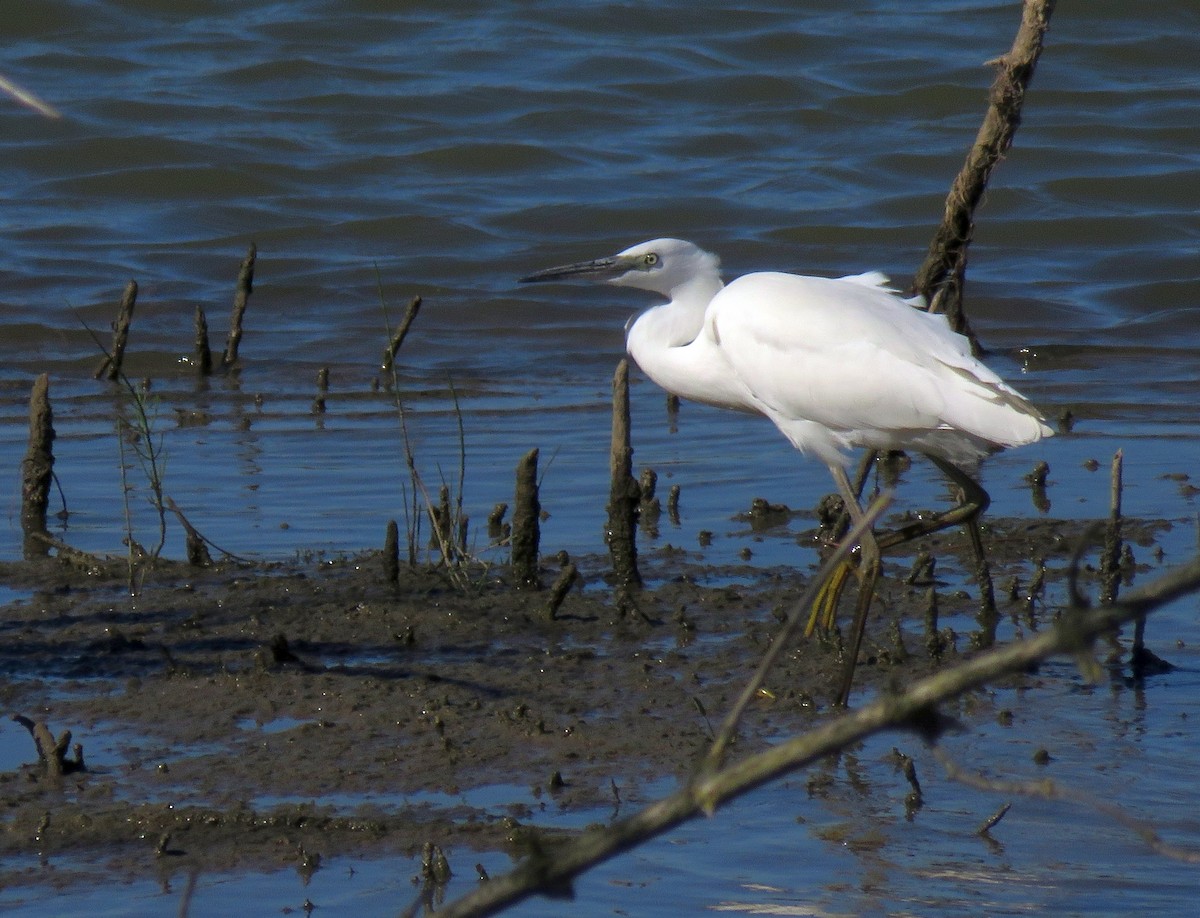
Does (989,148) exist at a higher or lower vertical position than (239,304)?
higher

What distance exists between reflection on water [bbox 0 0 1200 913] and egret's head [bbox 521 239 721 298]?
3.31ft

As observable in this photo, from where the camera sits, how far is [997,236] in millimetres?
15195

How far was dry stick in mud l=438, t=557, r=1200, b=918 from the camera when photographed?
126cm

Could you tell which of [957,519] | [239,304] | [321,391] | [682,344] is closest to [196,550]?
[682,344]

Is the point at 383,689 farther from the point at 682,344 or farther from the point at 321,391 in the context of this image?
the point at 321,391

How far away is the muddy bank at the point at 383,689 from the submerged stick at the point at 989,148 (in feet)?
4.30

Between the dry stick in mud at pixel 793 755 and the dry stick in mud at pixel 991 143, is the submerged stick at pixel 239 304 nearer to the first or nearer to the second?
the dry stick in mud at pixel 991 143

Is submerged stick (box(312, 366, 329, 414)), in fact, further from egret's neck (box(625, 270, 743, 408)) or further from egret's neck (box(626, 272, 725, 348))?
egret's neck (box(626, 272, 725, 348))

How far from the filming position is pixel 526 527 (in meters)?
5.78

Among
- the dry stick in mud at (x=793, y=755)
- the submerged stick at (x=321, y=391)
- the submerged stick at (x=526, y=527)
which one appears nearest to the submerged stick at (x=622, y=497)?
the submerged stick at (x=526, y=527)

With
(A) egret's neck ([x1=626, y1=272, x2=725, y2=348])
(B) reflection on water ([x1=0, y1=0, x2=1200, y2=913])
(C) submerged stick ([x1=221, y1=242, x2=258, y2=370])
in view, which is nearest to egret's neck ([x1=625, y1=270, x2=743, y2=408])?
(A) egret's neck ([x1=626, y1=272, x2=725, y2=348])

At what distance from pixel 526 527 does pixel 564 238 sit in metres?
9.28

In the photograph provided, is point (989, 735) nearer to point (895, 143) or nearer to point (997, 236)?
point (997, 236)

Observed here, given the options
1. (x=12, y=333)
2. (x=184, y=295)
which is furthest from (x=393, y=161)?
(x=12, y=333)
